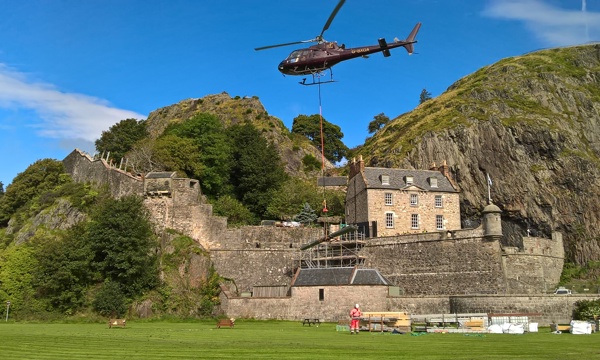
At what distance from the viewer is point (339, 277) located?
137 feet

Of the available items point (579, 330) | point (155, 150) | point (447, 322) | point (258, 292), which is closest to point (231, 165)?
point (155, 150)

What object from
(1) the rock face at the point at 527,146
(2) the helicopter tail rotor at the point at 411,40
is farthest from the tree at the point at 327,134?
(2) the helicopter tail rotor at the point at 411,40

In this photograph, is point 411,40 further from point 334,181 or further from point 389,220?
point 334,181

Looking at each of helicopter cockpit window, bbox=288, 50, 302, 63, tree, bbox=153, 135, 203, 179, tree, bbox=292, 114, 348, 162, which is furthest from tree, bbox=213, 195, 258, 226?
tree, bbox=292, 114, 348, 162

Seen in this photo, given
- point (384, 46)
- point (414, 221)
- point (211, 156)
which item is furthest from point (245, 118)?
point (384, 46)

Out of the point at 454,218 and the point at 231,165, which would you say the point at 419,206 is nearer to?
the point at 454,218

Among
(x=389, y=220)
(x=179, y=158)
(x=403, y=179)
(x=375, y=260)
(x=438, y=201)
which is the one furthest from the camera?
(x=179, y=158)

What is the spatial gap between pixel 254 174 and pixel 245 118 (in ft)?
117

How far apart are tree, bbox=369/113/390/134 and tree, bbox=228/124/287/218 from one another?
2358 inches

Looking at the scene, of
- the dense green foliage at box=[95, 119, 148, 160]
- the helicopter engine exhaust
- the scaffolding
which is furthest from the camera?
the dense green foliage at box=[95, 119, 148, 160]

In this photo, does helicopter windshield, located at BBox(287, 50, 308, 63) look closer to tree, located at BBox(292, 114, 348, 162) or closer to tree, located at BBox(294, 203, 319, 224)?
tree, located at BBox(294, 203, 319, 224)

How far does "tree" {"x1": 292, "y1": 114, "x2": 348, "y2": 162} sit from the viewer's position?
102688 mm

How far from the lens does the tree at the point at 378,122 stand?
380 feet

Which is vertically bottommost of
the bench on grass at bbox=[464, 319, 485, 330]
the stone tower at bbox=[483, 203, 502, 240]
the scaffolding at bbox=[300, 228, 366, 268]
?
the bench on grass at bbox=[464, 319, 485, 330]
